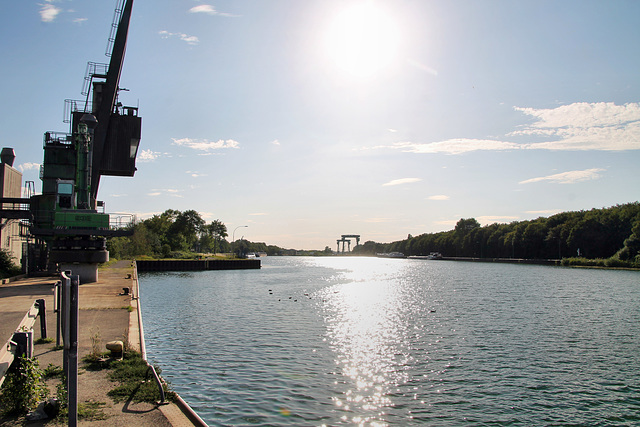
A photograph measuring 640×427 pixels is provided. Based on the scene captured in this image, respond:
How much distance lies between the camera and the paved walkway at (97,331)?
9.53 meters

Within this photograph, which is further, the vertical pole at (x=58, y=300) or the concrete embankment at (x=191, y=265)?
the concrete embankment at (x=191, y=265)

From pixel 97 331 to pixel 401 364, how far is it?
42.8 ft

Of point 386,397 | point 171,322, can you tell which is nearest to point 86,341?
point 386,397

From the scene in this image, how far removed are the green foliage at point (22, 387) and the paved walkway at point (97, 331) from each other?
330mm

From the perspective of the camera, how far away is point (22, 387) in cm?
905

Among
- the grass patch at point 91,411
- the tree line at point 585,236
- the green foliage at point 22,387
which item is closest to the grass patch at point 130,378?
the grass patch at point 91,411

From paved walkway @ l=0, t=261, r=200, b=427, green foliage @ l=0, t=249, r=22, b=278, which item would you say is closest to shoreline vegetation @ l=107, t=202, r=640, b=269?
green foliage @ l=0, t=249, r=22, b=278

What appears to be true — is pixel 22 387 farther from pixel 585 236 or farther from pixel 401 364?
pixel 585 236

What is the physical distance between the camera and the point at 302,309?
39438 millimetres

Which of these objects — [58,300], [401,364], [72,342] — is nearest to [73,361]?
[72,342]

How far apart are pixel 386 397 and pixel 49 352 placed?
11.3 metres

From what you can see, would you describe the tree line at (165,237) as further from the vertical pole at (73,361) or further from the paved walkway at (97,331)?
the vertical pole at (73,361)

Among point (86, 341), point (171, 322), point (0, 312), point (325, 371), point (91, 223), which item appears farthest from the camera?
point (91, 223)

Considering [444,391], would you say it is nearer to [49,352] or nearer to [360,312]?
[49,352]
